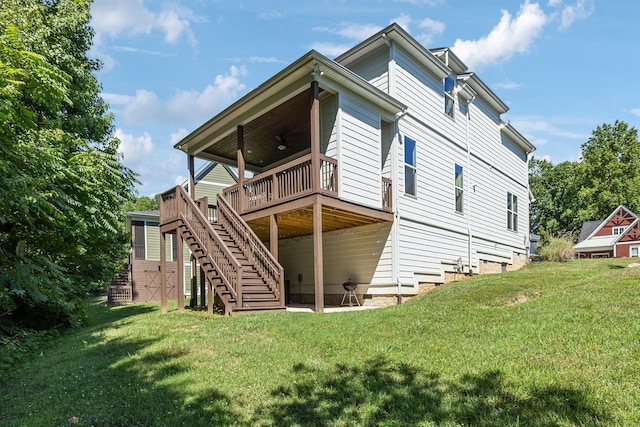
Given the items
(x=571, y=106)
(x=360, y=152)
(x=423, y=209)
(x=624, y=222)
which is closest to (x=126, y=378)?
(x=360, y=152)

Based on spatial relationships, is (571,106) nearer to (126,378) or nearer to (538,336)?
(538,336)

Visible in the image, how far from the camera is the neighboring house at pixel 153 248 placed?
70.6 ft

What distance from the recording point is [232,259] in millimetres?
8336

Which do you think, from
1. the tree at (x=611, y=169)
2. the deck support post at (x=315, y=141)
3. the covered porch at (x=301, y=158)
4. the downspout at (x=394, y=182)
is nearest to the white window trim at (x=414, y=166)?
the downspout at (x=394, y=182)

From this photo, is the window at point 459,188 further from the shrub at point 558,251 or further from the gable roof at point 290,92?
the shrub at point 558,251

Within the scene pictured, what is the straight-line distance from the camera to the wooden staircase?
8336mm

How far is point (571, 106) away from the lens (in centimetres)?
1423

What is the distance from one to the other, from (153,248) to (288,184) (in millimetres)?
17500

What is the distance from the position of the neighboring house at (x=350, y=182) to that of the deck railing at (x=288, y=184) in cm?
3

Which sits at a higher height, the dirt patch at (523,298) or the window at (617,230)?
the window at (617,230)

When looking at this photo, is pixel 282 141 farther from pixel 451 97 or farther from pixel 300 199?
pixel 451 97

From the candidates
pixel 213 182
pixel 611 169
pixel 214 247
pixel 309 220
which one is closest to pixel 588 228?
pixel 611 169

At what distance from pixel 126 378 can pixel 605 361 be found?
497 centimetres

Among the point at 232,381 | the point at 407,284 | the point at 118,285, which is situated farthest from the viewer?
the point at 118,285
